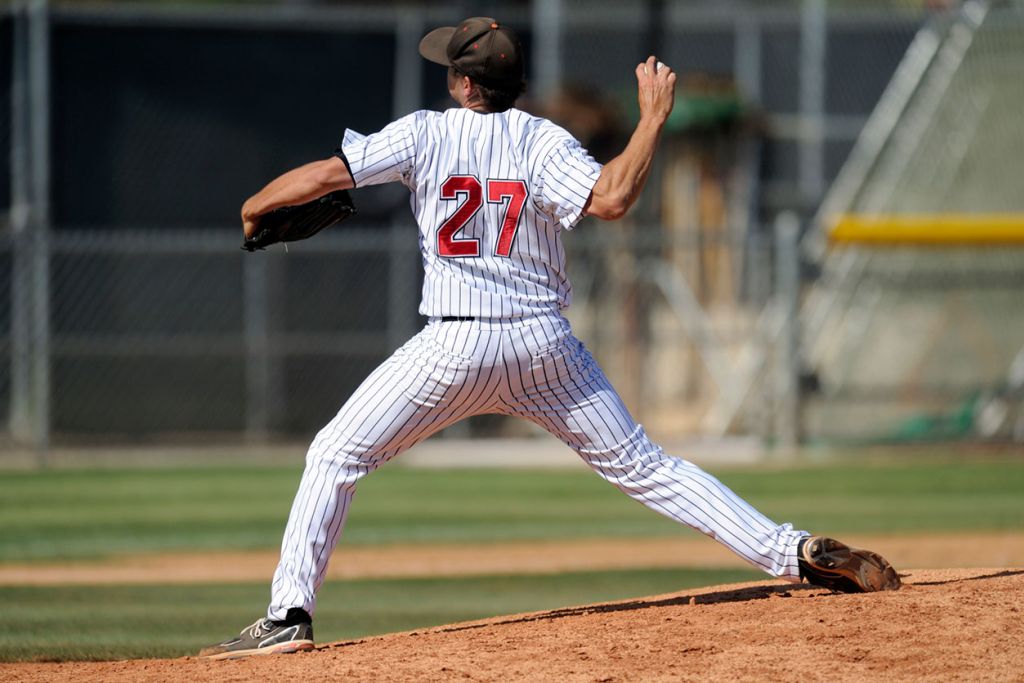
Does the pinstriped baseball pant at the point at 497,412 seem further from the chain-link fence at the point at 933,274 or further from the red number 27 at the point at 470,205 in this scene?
the chain-link fence at the point at 933,274

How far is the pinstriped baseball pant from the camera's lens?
4828 millimetres

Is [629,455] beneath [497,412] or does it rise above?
beneath

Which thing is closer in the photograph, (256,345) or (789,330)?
(789,330)

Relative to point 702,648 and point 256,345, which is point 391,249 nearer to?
point 256,345

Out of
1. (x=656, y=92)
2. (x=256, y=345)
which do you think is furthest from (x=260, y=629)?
(x=256, y=345)

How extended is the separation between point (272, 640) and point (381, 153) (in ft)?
5.25

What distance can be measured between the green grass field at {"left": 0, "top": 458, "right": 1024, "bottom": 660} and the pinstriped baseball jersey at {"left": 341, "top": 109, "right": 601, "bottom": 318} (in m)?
2.01

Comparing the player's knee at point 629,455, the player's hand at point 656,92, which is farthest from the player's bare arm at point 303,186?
the player's knee at point 629,455

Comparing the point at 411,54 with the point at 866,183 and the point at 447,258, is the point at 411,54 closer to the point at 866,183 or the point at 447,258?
the point at 866,183

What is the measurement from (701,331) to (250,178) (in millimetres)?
5483

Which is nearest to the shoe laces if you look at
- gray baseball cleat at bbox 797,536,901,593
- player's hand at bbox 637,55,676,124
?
gray baseball cleat at bbox 797,536,901,593

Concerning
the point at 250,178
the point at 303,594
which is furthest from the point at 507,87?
the point at 250,178

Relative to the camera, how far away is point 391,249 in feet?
51.6

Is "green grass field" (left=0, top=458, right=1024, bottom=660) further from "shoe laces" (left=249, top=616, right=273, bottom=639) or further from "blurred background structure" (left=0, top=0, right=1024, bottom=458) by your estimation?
"blurred background structure" (left=0, top=0, right=1024, bottom=458)
